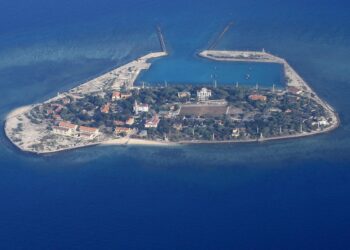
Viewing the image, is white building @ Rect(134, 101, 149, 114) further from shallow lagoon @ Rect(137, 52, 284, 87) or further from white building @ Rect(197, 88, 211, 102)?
shallow lagoon @ Rect(137, 52, 284, 87)

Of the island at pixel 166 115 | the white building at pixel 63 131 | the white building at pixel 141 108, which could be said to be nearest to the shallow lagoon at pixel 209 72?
the island at pixel 166 115

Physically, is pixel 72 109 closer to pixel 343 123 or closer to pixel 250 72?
pixel 250 72

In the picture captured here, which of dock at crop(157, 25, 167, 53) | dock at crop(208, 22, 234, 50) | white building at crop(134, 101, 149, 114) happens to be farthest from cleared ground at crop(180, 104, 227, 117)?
Result: dock at crop(157, 25, 167, 53)

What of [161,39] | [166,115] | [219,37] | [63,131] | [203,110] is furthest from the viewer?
[161,39]

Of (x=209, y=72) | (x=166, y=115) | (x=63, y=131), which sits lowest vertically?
(x=63, y=131)

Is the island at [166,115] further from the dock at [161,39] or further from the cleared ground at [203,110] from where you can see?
the dock at [161,39]

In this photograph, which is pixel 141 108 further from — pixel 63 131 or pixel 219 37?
pixel 219 37

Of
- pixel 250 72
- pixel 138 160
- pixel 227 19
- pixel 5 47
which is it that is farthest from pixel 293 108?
pixel 5 47

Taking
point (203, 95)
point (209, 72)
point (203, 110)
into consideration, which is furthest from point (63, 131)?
→ point (209, 72)
